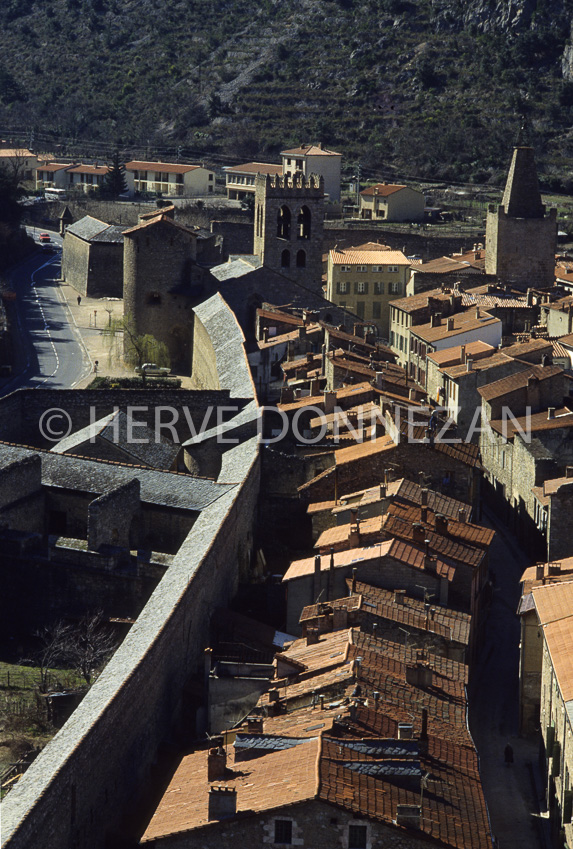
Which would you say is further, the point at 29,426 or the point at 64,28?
the point at 64,28

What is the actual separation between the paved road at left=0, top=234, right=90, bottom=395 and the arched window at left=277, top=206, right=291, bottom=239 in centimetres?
902

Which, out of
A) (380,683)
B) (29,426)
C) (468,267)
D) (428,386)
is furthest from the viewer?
(468,267)

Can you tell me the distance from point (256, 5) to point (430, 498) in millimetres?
109488

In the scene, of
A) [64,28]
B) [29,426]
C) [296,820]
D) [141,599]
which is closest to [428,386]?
[29,426]

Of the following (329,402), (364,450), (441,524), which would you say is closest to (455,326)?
(329,402)

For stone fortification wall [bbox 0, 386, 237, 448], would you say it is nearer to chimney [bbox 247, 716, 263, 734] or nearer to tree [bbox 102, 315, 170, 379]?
tree [bbox 102, 315, 170, 379]

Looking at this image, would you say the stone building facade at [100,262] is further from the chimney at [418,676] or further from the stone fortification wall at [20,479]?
the chimney at [418,676]

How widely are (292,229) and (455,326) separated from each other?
32.6 feet

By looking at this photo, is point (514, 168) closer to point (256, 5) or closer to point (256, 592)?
point (256, 592)

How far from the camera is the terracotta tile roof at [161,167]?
10781 centimetres

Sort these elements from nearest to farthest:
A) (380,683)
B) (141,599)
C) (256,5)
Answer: (380,683) → (141,599) → (256,5)

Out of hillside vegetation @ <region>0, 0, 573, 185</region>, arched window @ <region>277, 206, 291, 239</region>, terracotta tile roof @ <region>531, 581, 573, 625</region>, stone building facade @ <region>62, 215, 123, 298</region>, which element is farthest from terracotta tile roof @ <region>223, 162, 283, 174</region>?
terracotta tile roof @ <region>531, 581, 573, 625</region>

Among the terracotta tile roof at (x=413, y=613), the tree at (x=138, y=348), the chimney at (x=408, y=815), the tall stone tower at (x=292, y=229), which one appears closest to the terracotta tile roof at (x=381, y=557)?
the terracotta tile roof at (x=413, y=613)

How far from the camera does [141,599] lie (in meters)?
34.0
